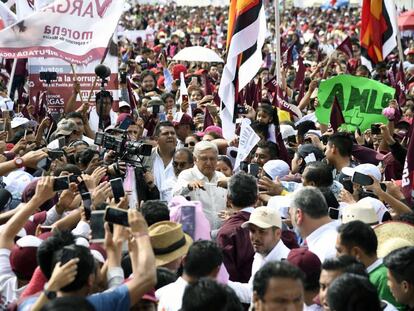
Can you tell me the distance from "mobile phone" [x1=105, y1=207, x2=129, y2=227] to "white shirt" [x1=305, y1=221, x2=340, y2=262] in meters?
1.62

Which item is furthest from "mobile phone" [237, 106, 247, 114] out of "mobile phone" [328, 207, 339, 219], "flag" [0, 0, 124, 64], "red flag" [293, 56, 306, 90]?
"mobile phone" [328, 207, 339, 219]

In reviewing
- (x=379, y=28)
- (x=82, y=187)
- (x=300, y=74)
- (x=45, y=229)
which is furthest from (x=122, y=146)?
(x=300, y=74)

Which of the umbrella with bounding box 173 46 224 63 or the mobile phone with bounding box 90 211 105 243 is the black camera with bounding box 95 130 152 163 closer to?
the mobile phone with bounding box 90 211 105 243

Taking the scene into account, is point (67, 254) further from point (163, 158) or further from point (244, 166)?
point (163, 158)

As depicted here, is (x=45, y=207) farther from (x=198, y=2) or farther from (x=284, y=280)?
(x=198, y=2)

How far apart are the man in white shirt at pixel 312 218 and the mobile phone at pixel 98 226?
5.14ft

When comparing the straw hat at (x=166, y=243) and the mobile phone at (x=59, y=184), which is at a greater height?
the mobile phone at (x=59, y=184)

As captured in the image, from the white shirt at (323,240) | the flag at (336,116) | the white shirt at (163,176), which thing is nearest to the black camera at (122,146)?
the white shirt at (163,176)

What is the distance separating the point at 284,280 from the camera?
5.01 metres

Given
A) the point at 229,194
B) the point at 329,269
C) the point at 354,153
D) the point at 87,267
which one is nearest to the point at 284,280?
A: the point at 329,269

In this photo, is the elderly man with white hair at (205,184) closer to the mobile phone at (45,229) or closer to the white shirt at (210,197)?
the white shirt at (210,197)

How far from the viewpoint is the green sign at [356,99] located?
11969 millimetres

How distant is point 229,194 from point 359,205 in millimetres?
951

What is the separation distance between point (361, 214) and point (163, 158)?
10.3ft
